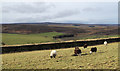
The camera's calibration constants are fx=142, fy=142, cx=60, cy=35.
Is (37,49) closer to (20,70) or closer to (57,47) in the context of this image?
(57,47)

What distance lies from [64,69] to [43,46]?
31849 millimetres

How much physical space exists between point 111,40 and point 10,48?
3494cm

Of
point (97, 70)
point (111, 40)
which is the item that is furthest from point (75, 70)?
point (111, 40)

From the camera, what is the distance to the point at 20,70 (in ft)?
44.8

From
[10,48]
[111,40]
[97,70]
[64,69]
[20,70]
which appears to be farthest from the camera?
[111,40]

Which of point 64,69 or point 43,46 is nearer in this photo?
point 64,69

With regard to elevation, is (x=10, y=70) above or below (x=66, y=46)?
above

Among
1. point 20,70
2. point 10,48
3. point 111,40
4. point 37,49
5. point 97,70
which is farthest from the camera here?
point 111,40

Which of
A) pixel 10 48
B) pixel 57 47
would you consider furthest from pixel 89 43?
pixel 10 48

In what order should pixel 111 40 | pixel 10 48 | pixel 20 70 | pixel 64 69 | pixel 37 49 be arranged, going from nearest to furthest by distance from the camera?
pixel 64 69, pixel 20 70, pixel 10 48, pixel 37 49, pixel 111 40

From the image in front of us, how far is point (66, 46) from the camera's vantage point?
152 ft

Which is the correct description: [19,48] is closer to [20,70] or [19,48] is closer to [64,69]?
[20,70]

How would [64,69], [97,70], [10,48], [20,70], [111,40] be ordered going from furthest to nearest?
[111,40] → [10,48] → [20,70] → [64,69] → [97,70]

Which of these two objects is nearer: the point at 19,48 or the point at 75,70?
the point at 75,70
